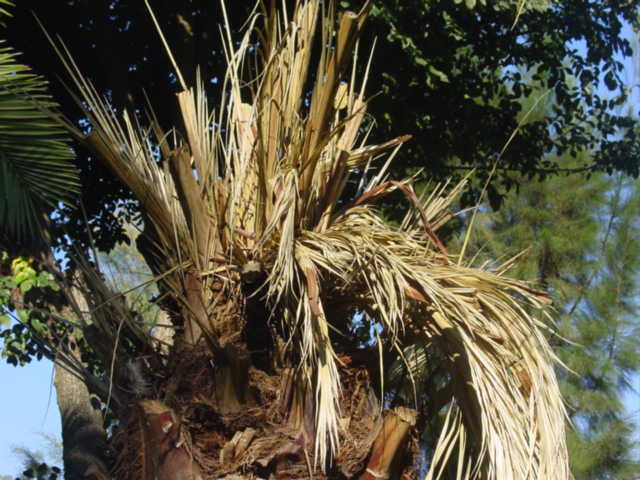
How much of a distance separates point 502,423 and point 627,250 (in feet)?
27.2

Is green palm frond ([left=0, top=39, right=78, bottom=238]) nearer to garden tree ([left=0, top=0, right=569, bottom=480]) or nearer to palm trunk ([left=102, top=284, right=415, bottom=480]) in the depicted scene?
garden tree ([left=0, top=0, right=569, bottom=480])

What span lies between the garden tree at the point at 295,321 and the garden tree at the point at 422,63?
1.81 m

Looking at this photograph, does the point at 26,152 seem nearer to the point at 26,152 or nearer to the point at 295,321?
the point at 26,152

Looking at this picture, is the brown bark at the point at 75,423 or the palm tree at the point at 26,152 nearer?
the palm tree at the point at 26,152

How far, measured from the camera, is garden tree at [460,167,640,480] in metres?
9.66

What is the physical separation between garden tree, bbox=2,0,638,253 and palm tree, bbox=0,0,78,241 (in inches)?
46.9

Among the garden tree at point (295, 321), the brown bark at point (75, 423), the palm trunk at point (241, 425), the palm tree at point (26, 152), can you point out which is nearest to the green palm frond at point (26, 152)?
the palm tree at point (26, 152)

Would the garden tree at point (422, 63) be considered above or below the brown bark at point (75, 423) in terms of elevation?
above

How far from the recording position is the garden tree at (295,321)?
2.96 metres

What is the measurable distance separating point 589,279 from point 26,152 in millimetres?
8216

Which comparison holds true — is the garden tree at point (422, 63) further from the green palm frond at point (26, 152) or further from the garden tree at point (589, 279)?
the garden tree at point (589, 279)

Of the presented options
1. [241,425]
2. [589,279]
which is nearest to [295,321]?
[241,425]

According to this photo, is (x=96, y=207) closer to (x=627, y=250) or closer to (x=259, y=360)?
(x=259, y=360)

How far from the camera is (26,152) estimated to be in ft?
12.1
